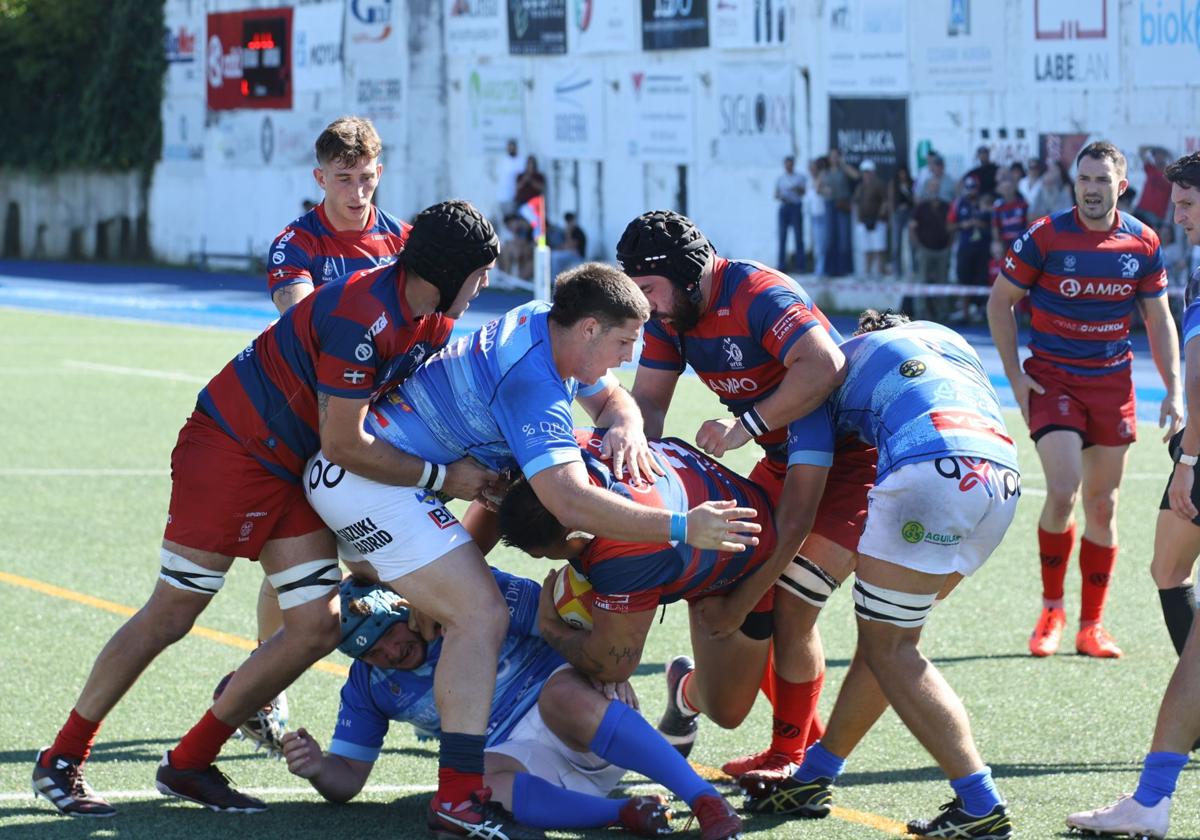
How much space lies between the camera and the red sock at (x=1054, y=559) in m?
7.86

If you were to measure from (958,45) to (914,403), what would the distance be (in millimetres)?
19945

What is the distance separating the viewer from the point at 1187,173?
5883 millimetres

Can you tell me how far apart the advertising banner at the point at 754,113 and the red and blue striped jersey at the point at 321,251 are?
67.9 ft

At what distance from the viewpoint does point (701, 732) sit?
21.7ft

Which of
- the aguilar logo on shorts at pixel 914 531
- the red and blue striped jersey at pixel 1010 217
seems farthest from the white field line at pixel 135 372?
the aguilar logo on shorts at pixel 914 531

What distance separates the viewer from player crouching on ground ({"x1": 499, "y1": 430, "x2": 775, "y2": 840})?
5230 millimetres

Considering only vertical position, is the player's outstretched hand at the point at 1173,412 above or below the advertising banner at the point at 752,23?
below

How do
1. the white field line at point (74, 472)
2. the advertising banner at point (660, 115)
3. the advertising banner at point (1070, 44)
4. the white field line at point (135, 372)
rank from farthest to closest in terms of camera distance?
the advertising banner at point (660, 115) < the advertising banner at point (1070, 44) < the white field line at point (135, 372) < the white field line at point (74, 472)

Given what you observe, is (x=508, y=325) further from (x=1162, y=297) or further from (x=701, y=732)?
(x=1162, y=297)

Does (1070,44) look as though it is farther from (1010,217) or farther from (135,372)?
(135,372)

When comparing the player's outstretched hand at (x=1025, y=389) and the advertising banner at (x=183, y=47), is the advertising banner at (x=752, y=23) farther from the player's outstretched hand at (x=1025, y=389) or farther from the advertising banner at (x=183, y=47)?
the player's outstretched hand at (x=1025, y=389)

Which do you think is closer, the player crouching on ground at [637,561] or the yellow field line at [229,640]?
the player crouching on ground at [637,561]

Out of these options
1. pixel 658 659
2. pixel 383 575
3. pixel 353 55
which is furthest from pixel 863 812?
pixel 353 55

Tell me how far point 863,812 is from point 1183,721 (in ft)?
3.38
